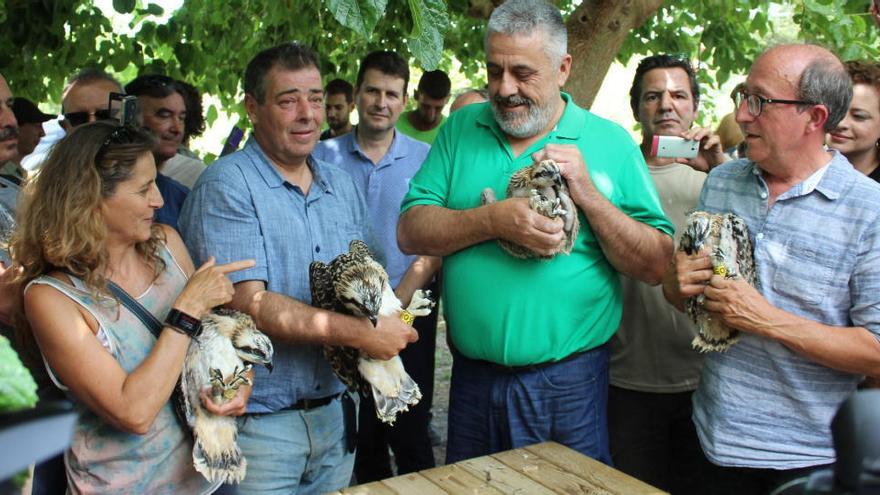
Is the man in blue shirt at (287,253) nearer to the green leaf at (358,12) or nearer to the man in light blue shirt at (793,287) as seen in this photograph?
the green leaf at (358,12)

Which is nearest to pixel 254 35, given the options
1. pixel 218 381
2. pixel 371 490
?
pixel 218 381

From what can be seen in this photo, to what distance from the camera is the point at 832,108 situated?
2.70 metres

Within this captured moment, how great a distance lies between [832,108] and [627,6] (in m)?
2.89

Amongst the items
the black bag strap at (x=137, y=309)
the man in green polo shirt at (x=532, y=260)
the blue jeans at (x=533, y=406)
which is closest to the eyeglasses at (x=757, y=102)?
the man in green polo shirt at (x=532, y=260)

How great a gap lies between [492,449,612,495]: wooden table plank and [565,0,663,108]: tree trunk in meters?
3.36

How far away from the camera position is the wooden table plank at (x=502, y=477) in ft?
8.43

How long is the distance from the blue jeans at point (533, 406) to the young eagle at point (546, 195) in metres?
0.49

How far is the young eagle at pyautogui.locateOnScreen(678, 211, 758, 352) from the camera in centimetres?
262

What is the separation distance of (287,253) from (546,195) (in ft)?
3.27

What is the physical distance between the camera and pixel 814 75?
2686 millimetres

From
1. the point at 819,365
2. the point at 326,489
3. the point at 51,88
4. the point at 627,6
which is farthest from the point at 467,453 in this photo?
the point at 51,88

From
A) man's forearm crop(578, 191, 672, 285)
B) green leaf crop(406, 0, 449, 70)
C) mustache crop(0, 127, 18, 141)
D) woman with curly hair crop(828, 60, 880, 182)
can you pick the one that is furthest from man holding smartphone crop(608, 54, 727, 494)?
mustache crop(0, 127, 18, 141)

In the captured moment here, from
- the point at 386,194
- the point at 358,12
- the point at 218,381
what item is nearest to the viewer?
the point at 358,12

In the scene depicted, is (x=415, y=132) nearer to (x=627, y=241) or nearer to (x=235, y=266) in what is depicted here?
(x=627, y=241)
